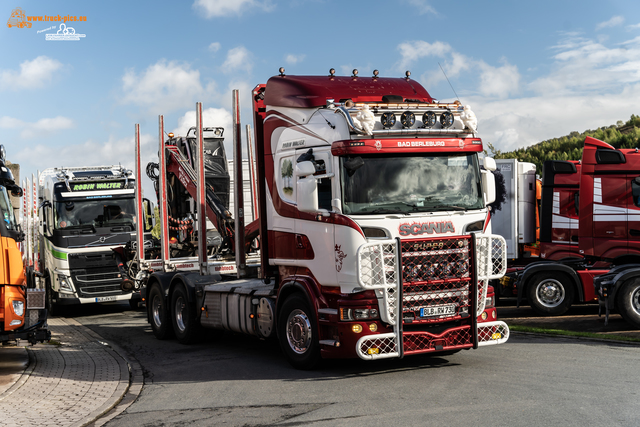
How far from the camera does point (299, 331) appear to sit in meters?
9.09

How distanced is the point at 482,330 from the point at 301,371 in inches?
92.5

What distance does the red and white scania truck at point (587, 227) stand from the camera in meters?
14.0

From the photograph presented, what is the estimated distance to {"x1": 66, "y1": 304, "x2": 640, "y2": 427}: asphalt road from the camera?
6.62 m

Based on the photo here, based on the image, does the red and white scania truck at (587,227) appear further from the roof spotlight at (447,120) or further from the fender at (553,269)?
the roof spotlight at (447,120)

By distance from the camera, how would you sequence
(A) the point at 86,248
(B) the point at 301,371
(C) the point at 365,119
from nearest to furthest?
1. (C) the point at 365,119
2. (B) the point at 301,371
3. (A) the point at 86,248

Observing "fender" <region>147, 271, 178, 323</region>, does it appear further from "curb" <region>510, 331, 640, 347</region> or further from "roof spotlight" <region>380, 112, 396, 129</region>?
"curb" <region>510, 331, 640, 347</region>

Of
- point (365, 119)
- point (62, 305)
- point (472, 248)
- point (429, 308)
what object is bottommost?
point (62, 305)

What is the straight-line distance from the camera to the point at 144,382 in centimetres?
922

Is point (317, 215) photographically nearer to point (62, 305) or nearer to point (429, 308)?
point (429, 308)

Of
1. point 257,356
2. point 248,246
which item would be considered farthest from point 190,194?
point 257,356

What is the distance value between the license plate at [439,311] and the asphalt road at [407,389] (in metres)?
0.72

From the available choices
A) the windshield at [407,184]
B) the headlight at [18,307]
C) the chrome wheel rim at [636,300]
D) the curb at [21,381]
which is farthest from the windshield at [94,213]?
the chrome wheel rim at [636,300]

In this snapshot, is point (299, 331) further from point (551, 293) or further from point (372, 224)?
point (551, 293)

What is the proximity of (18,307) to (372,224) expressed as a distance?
489 centimetres
